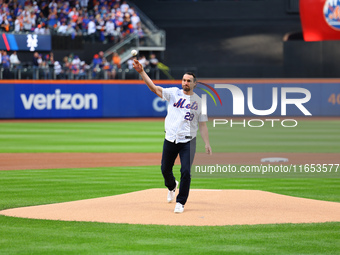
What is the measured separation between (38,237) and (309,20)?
10.1 metres

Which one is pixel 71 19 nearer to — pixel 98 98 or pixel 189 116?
pixel 98 98

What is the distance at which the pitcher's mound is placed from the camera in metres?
8.56

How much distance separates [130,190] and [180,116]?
306 cm

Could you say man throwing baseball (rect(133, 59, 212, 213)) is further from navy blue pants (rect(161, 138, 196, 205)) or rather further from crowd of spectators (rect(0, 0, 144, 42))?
crowd of spectators (rect(0, 0, 144, 42))

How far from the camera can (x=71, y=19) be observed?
3459 centimetres

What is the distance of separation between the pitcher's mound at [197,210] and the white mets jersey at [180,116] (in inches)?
41.4

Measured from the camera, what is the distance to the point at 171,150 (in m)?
9.23

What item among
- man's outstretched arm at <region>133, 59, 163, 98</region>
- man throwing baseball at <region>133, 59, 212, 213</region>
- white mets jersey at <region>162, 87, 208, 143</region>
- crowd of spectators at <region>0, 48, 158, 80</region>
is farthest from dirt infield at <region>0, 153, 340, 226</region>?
crowd of spectators at <region>0, 48, 158, 80</region>

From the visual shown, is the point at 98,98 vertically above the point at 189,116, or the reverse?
the point at 189,116

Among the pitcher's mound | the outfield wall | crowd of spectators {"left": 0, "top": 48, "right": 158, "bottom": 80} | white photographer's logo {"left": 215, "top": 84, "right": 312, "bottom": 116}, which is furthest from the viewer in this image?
the outfield wall

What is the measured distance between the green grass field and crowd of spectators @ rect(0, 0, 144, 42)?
412 inches

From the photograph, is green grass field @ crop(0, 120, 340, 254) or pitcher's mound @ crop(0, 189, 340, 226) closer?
green grass field @ crop(0, 120, 340, 254)

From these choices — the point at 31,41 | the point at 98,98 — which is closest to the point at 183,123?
the point at 98,98

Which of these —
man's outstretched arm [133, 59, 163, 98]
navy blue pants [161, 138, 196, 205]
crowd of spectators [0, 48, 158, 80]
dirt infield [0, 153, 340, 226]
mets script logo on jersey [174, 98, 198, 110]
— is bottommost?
crowd of spectators [0, 48, 158, 80]
